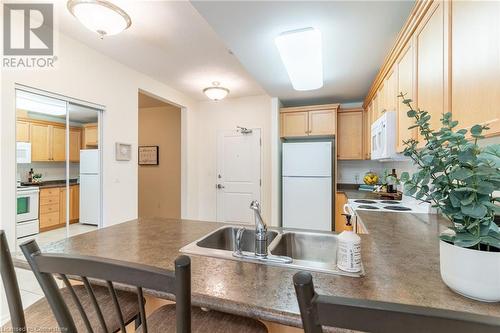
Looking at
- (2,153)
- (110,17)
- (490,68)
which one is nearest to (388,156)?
(490,68)

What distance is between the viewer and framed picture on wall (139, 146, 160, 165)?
5137 mm

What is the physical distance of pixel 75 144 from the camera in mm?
2537

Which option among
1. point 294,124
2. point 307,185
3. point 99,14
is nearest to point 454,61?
point 99,14

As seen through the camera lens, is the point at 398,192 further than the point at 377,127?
Yes

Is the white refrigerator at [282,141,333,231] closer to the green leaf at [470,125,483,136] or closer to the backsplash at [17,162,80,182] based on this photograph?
the backsplash at [17,162,80,182]

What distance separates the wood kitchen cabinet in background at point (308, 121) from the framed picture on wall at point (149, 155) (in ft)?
9.32

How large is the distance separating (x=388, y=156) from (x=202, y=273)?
203 cm

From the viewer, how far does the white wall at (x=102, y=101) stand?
192cm

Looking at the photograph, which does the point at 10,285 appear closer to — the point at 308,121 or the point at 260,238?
the point at 260,238

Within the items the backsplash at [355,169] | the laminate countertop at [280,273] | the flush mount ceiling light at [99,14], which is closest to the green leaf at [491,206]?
the laminate countertop at [280,273]

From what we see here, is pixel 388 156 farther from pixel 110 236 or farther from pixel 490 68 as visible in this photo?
pixel 110 236

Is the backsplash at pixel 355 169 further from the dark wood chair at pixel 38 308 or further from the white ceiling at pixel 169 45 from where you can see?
the dark wood chair at pixel 38 308

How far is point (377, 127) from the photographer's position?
2520mm

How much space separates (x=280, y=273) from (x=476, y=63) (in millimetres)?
1199
